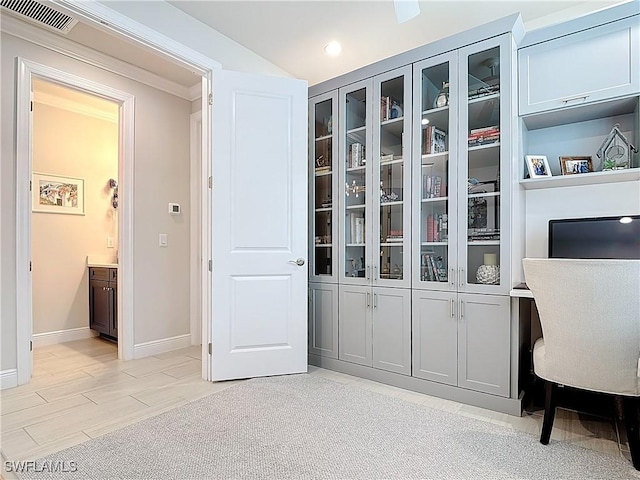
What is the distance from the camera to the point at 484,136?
247cm

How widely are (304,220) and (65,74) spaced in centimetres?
229

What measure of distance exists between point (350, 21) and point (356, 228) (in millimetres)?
1593

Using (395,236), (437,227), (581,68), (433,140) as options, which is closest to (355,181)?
(395,236)

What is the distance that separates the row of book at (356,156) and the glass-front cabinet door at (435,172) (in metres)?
0.49

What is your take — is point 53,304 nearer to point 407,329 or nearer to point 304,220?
point 304,220

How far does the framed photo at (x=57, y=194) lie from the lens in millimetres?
4066

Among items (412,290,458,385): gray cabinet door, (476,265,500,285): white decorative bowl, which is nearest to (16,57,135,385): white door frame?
(412,290,458,385): gray cabinet door

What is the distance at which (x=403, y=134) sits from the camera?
2795 millimetres

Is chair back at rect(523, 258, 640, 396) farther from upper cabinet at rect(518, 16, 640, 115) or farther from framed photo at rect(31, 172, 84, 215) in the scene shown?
framed photo at rect(31, 172, 84, 215)

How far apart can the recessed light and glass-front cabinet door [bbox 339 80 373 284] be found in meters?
0.43

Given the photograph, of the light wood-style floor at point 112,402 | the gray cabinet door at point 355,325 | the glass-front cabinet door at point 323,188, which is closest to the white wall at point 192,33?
the glass-front cabinet door at point 323,188

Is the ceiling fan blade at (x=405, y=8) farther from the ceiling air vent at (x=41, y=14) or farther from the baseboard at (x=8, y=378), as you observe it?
the baseboard at (x=8, y=378)

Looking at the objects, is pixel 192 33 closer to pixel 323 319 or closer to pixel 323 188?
pixel 323 188

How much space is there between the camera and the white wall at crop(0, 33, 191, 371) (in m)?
3.53
